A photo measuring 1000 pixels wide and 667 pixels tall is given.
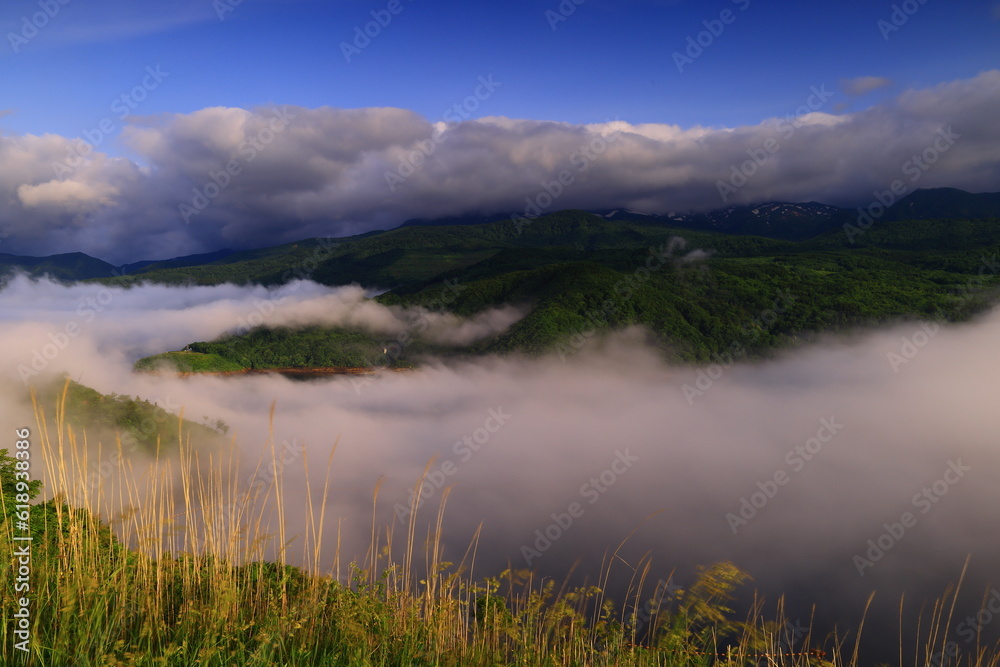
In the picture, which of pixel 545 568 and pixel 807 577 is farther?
pixel 807 577

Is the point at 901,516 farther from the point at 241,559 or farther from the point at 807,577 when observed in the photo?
the point at 241,559

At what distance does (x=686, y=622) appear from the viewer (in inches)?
219

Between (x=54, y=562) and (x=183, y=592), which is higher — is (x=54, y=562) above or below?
above

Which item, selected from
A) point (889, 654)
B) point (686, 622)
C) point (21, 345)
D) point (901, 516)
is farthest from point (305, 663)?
point (901, 516)

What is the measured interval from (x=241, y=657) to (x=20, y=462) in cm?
409
